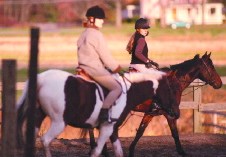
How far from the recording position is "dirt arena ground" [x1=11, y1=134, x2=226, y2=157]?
1359cm

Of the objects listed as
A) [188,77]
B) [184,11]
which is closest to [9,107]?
[188,77]

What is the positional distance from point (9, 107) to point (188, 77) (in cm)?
646

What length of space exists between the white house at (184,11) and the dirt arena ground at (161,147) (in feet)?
315

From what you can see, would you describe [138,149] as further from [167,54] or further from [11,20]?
[11,20]

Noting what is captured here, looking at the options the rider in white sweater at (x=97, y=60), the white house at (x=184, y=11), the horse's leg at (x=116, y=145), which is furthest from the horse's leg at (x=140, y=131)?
the white house at (x=184, y=11)

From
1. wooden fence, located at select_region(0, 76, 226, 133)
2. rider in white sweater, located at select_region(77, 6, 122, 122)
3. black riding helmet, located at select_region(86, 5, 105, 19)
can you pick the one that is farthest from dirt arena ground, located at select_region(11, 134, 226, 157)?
black riding helmet, located at select_region(86, 5, 105, 19)

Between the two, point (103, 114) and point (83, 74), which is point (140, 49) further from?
point (103, 114)

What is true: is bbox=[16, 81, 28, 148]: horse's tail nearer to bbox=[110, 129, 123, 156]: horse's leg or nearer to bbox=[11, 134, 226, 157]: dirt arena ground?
bbox=[110, 129, 123, 156]: horse's leg

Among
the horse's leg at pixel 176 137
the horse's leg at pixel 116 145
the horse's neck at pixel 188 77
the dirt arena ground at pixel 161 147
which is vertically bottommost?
the dirt arena ground at pixel 161 147

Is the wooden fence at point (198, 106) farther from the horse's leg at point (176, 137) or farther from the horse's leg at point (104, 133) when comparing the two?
the horse's leg at point (104, 133)

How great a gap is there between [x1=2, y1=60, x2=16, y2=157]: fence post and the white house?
103483 mm

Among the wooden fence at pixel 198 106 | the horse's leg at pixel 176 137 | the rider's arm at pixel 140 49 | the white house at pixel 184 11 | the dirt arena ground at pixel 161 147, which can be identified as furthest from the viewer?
the white house at pixel 184 11

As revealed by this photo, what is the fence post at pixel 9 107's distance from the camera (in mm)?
7945

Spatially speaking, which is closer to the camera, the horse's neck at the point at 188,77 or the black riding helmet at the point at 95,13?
the black riding helmet at the point at 95,13
